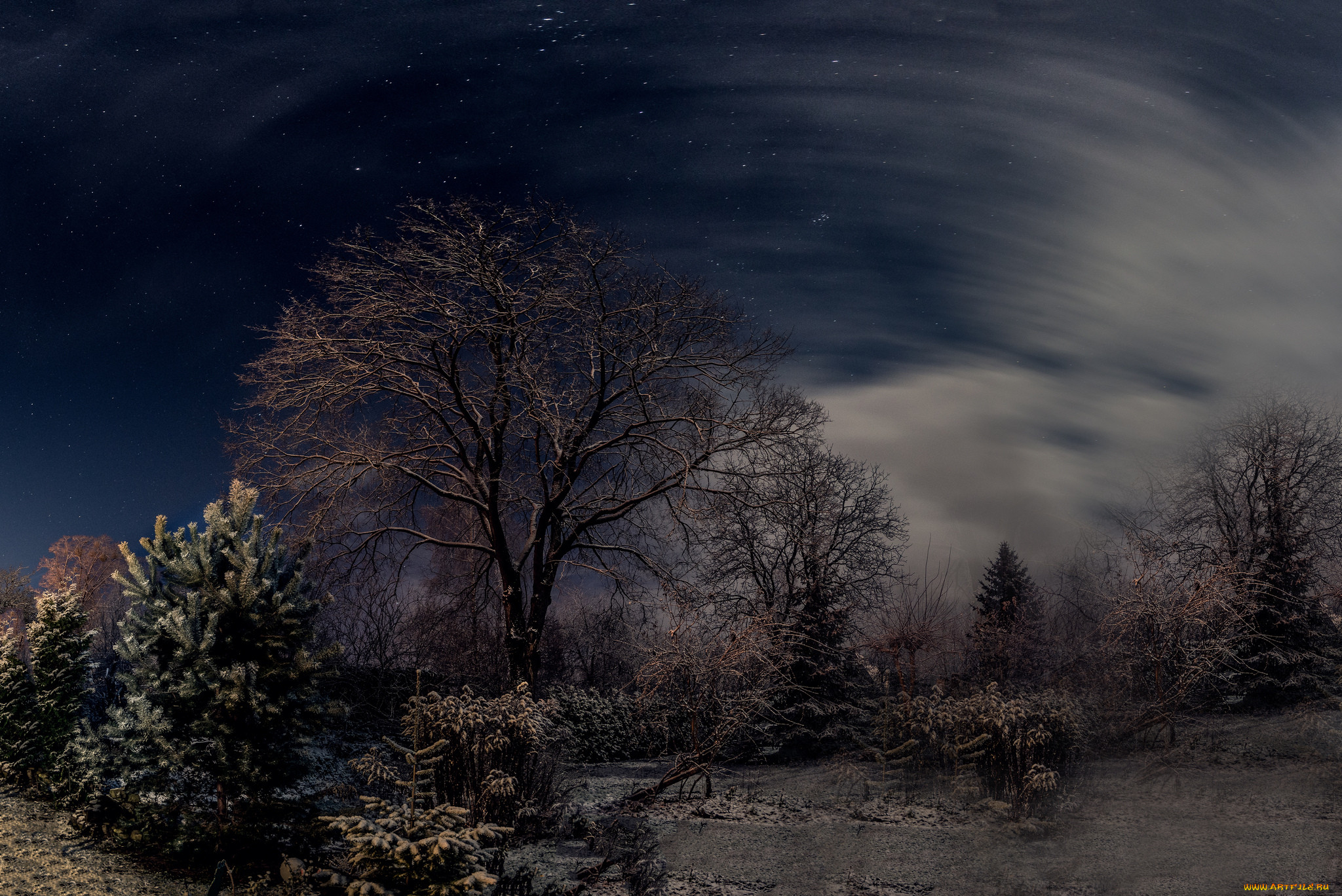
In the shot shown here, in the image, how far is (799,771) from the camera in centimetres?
1272

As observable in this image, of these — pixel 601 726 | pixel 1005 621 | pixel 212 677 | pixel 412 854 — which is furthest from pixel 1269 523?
pixel 212 677

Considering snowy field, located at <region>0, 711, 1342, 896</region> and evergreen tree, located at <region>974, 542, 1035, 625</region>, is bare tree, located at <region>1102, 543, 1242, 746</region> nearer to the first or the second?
snowy field, located at <region>0, 711, 1342, 896</region>

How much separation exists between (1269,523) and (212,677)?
17427 millimetres

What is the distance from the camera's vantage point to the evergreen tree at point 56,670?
800 centimetres

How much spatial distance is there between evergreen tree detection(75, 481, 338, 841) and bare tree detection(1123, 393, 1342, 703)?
12834 mm

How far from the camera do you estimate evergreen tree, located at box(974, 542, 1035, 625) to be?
20.8 meters

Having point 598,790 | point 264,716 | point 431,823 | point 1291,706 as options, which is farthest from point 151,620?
point 1291,706

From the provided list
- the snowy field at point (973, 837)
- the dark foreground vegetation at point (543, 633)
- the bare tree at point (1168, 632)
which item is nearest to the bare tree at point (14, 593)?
the dark foreground vegetation at point (543, 633)

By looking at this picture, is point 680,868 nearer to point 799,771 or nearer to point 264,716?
point 264,716

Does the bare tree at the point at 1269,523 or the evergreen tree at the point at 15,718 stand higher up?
the bare tree at the point at 1269,523

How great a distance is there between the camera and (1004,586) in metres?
22.5

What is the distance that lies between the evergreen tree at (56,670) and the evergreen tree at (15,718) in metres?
0.05

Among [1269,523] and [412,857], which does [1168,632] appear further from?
[412,857]

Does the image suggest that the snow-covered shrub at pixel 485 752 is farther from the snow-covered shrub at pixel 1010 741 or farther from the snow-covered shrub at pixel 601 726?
the snow-covered shrub at pixel 601 726
